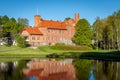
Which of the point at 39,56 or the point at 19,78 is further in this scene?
the point at 39,56

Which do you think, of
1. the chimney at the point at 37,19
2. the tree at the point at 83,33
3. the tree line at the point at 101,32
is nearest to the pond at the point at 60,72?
the tree line at the point at 101,32

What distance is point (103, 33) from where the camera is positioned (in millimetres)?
93000

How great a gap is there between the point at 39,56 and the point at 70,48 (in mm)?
22004

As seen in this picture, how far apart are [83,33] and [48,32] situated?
12.7m

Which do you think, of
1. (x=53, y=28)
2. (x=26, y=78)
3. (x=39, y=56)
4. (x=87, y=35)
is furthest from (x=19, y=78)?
(x=53, y=28)

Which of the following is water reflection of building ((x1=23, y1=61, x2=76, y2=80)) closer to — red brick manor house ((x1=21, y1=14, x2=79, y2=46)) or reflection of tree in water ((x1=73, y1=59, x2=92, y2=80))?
reflection of tree in water ((x1=73, y1=59, x2=92, y2=80))

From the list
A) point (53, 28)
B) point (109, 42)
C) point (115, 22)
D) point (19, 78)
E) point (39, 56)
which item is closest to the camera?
point (19, 78)

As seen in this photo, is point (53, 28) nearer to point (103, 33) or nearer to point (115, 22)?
point (103, 33)

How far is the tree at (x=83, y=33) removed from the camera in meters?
92.8

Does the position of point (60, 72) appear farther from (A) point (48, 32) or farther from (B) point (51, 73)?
(A) point (48, 32)

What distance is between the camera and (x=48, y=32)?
99.8 metres

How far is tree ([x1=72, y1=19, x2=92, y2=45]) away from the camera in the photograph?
92.8m

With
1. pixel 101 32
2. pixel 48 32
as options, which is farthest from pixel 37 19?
pixel 101 32

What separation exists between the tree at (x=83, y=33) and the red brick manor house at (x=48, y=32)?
25.4 feet
